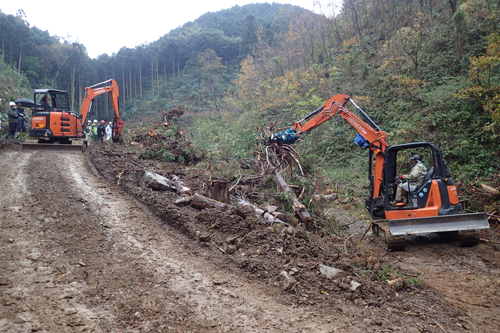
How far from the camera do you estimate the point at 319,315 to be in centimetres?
320

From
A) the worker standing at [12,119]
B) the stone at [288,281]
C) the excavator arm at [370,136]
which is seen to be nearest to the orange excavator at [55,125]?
the worker standing at [12,119]

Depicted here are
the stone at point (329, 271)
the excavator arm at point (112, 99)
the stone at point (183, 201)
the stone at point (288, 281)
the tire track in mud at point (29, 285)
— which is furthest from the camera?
the excavator arm at point (112, 99)

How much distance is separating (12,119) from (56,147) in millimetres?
3248

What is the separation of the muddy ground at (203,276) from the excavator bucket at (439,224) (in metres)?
0.54

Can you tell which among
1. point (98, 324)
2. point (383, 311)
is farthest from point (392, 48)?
point (98, 324)

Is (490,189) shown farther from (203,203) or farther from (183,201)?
(183,201)

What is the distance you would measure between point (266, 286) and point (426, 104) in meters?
12.5

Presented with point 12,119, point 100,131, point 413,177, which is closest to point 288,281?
point 413,177

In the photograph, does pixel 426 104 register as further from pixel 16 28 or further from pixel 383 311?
pixel 16 28

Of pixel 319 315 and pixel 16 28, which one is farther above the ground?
pixel 16 28

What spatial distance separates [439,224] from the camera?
19.0 ft

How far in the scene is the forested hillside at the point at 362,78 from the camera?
34.3ft

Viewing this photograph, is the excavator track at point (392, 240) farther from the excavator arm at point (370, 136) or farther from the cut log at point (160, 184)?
the cut log at point (160, 184)

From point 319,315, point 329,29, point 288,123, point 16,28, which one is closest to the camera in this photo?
point 319,315
